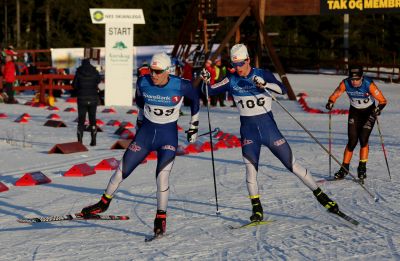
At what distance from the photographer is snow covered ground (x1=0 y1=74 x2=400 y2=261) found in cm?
779

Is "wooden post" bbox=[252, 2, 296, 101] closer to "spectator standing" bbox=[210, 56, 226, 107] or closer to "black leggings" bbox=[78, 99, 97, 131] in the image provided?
"spectator standing" bbox=[210, 56, 226, 107]

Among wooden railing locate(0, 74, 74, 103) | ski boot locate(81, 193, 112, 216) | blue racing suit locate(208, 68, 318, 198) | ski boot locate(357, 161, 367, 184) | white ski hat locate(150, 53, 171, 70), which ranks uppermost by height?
white ski hat locate(150, 53, 171, 70)

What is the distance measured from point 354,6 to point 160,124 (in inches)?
862

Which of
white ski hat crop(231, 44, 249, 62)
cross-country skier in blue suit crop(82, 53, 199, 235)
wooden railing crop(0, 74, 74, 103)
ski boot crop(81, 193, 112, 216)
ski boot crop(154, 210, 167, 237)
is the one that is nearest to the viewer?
ski boot crop(154, 210, 167, 237)

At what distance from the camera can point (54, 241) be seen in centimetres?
828

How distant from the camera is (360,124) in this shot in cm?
1228

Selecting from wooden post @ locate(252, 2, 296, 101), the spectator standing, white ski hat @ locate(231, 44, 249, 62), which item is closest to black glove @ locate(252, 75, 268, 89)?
white ski hat @ locate(231, 44, 249, 62)

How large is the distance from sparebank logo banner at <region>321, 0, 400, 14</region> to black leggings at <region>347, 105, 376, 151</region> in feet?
57.2

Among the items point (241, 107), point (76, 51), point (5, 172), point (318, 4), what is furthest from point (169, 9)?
point (241, 107)

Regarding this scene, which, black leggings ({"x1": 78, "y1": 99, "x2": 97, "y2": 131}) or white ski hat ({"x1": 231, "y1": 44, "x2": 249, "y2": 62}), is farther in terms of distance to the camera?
black leggings ({"x1": 78, "y1": 99, "x2": 97, "y2": 131})

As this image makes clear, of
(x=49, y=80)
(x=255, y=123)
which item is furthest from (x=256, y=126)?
(x=49, y=80)

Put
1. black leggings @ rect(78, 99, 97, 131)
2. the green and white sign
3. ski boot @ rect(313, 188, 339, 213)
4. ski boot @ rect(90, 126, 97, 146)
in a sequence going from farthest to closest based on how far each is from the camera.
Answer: the green and white sign
ski boot @ rect(90, 126, 97, 146)
black leggings @ rect(78, 99, 97, 131)
ski boot @ rect(313, 188, 339, 213)

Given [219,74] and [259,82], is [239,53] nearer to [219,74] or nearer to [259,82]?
[259,82]

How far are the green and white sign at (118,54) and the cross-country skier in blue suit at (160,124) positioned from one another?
1866 centimetres
